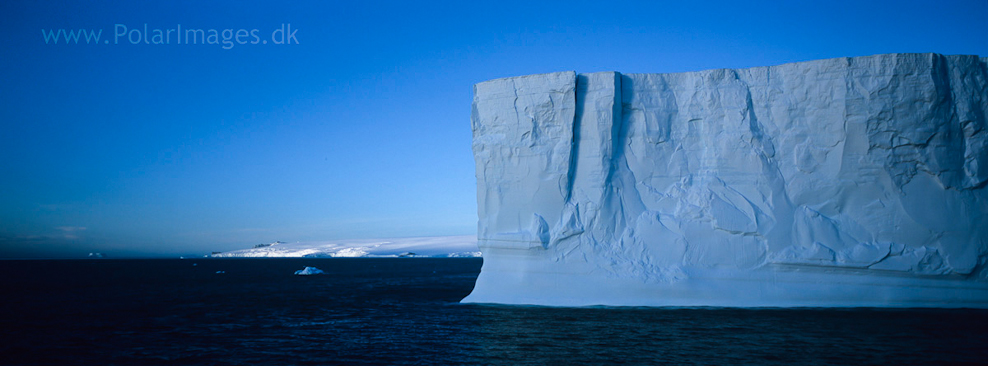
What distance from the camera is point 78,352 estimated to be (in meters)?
10.8

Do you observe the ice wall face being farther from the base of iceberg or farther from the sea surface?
the sea surface

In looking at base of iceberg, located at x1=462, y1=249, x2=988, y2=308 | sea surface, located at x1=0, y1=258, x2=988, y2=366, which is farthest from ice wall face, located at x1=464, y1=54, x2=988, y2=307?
sea surface, located at x1=0, y1=258, x2=988, y2=366

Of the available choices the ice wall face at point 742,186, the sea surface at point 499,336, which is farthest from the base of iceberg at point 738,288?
the sea surface at point 499,336

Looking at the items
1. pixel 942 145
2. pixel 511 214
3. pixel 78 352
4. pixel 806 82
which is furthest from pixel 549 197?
pixel 78 352

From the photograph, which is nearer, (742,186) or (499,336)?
(499,336)

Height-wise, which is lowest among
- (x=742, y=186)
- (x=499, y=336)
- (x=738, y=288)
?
(x=499, y=336)

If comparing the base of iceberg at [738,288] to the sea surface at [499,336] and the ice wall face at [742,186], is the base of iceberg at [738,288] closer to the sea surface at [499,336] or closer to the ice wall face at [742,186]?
the ice wall face at [742,186]

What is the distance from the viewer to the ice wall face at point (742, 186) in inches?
520

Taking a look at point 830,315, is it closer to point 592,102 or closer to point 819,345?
point 819,345

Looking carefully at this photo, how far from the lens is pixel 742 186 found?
14305 mm

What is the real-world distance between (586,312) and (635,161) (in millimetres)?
4485

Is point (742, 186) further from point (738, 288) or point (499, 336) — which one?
point (499, 336)

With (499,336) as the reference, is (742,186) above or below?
above

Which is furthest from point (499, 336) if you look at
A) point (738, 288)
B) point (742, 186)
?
point (742, 186)
